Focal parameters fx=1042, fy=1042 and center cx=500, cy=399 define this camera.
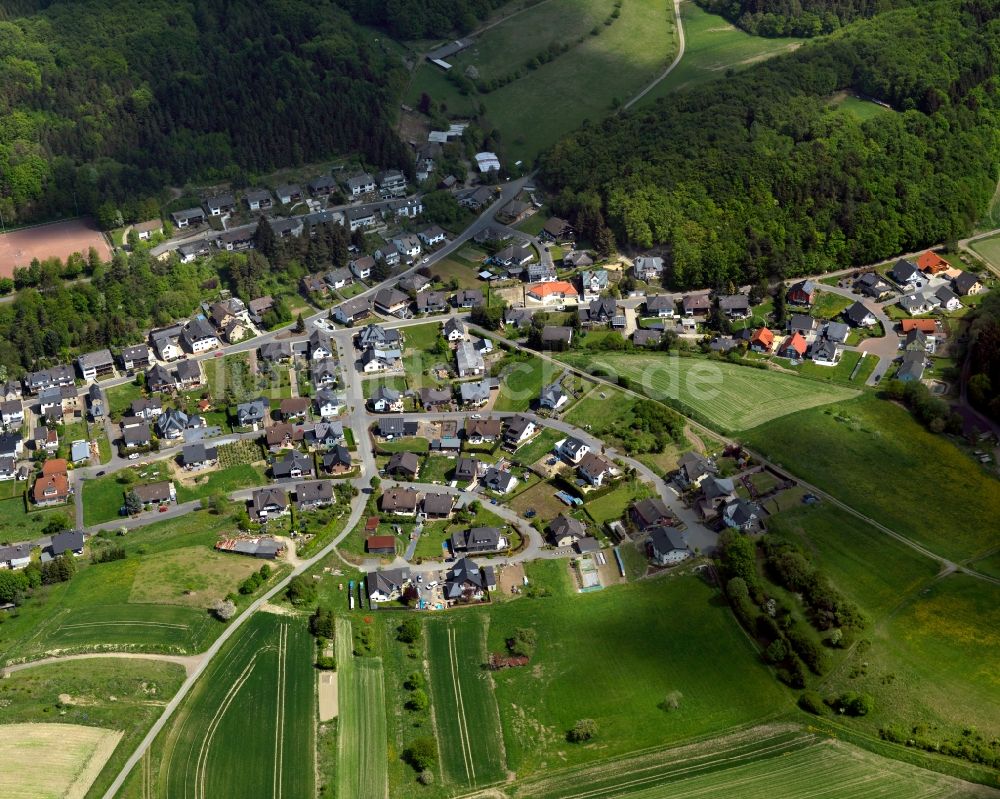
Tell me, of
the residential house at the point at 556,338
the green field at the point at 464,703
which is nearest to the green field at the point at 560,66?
the residential house at the point at 556,338

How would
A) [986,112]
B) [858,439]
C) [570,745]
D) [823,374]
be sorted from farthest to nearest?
1. [986,112]
2. [823,374]
3. [858,439]
4. [570,745]

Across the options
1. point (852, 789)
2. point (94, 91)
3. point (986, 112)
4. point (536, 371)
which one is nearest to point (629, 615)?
point (852, 789)

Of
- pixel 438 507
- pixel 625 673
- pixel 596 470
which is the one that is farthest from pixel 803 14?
pixel 625 673

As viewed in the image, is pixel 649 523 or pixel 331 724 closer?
pixel 331 724

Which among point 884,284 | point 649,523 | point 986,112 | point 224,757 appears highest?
point 986,112

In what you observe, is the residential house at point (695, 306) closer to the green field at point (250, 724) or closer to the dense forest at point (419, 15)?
the green field at point (250, 724)

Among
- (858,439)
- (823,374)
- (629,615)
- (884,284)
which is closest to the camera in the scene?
(629,615)

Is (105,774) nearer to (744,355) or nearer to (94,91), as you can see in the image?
(744,355)
